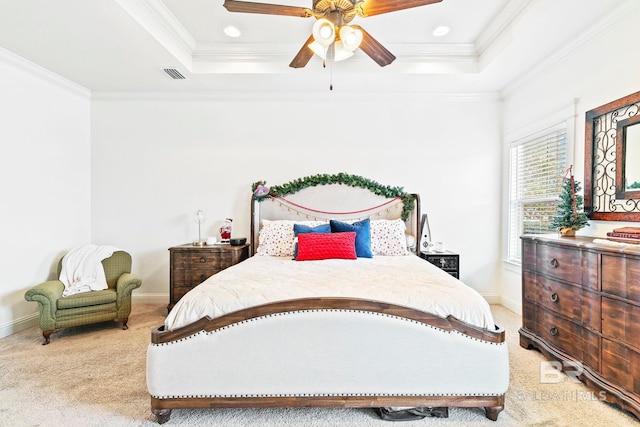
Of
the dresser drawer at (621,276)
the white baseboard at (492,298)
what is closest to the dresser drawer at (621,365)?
the dresser drawer at (621,276)

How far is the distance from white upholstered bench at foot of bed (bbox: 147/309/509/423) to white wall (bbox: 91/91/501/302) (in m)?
2.42

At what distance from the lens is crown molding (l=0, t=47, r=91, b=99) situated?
3.03 meters

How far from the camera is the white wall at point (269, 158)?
404 cm

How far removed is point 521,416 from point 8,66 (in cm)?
533

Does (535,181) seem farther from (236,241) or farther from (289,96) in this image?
(236,241)

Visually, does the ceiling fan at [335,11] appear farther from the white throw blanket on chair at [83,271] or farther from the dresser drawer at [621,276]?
the white throw blanket on chair at [83,271]

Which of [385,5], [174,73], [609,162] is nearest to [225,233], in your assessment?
[174,73]

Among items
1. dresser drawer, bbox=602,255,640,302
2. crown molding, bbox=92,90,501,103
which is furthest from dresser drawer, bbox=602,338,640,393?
crown molding, bbox=92,90,501,103

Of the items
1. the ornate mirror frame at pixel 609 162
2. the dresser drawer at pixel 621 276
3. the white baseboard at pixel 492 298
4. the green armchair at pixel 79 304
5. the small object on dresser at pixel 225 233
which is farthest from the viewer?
the white baseboard at pixel 492 298

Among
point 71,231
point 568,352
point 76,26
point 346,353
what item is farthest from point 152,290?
point 568,352

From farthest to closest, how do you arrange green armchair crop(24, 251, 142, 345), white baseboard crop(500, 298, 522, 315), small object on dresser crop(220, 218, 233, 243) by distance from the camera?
small object on dresser crop(220, 218, 233, 243) → white baseboard crop(500, 298, 522, 315) → green armchair crop(24, 251, 142, 345)

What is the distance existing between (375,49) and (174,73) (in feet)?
7.81

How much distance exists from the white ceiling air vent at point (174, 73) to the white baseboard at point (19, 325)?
309cm

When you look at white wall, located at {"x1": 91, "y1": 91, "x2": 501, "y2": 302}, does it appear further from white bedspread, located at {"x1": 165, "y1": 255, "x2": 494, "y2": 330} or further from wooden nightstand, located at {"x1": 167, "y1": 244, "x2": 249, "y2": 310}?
white bedspread, located at {"x1": 165, "y1": 255, "x2": 494, "y2": 330}
